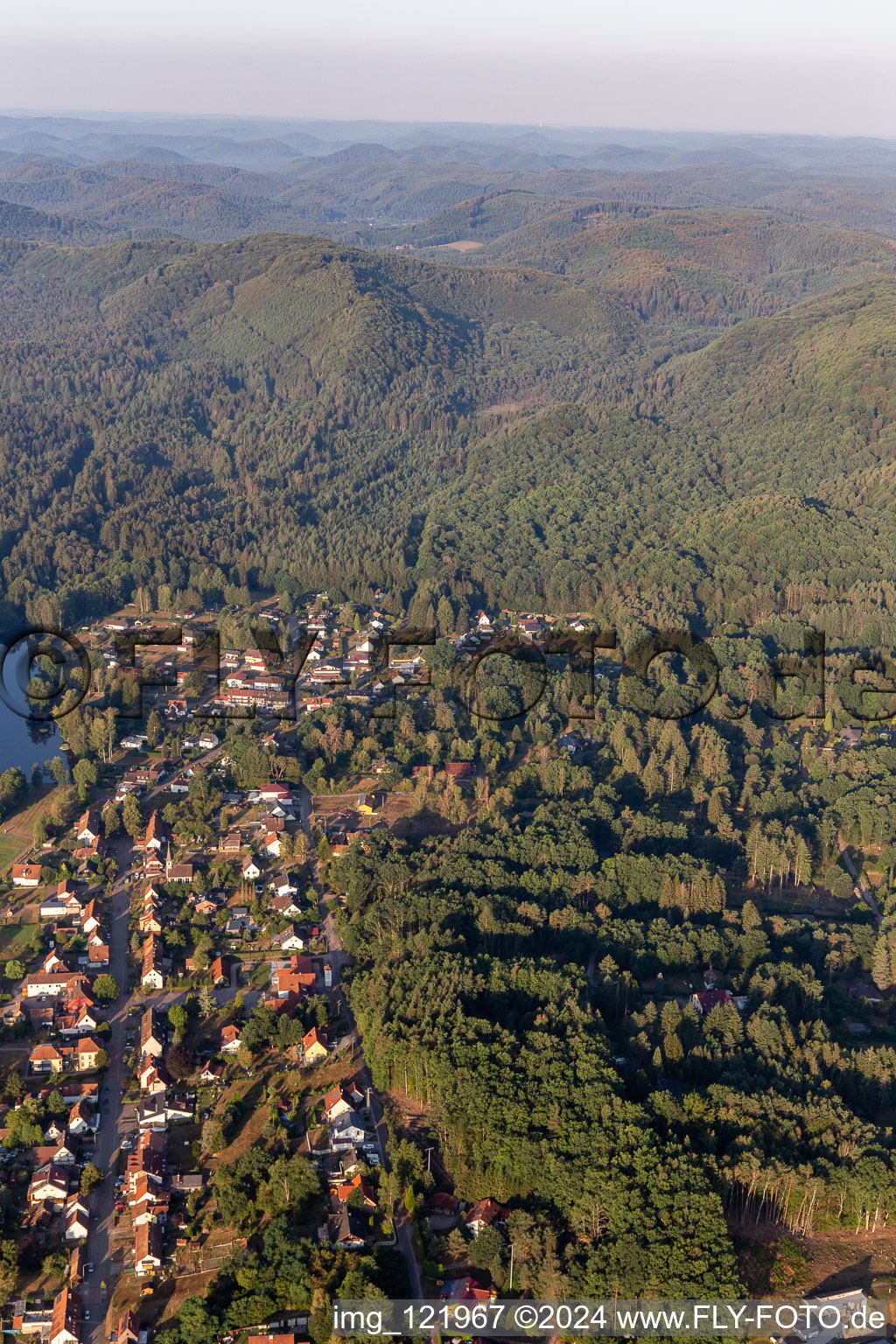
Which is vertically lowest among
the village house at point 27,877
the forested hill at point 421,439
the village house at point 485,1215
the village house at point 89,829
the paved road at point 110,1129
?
the paved road at point 110,1129

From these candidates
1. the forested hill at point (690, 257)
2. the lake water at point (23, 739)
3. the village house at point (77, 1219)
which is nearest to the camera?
the village house at point (77, 1219)

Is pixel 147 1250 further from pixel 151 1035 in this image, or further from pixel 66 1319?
pixel 151 1035

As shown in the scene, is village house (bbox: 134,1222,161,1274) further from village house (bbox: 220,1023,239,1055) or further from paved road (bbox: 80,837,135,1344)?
village house (bbox: 220,1023,239,1055)

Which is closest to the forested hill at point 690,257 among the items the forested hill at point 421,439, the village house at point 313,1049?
the forested hill at point 421,439

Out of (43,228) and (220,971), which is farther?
(43,228)

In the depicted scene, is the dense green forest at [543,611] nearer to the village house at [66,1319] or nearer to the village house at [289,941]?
the village house at [289,941]

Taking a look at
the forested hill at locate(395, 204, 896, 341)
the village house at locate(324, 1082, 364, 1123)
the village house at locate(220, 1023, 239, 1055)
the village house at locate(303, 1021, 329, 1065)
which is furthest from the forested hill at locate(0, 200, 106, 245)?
the village house at locate(324, 1082, 364, 1123)

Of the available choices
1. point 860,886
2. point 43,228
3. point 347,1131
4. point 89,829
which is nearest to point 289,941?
point 347,1131
